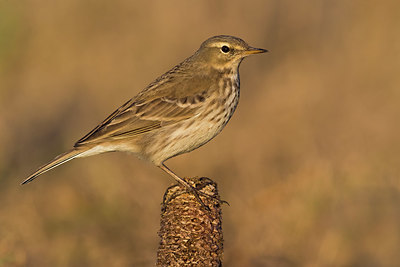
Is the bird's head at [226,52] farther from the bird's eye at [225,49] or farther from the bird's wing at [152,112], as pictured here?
the bird's wing at [152,112]

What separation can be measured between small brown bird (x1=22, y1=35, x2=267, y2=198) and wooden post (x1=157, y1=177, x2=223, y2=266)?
1.48 meters

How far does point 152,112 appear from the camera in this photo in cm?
623

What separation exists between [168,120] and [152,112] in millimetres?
163

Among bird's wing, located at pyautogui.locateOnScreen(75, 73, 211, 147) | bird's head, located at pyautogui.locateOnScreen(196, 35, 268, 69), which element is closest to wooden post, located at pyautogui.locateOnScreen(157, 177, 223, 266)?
bird's wing, located at pyautogui.locateOnScreen(75, 73, 211, 147)

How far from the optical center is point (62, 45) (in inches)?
460

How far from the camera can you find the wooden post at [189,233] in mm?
4281

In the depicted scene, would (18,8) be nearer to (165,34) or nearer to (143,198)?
(165,34)

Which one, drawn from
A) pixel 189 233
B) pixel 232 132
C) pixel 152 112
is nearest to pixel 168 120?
pixel 152 112

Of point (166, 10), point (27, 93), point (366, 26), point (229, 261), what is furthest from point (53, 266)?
point (366, 26)

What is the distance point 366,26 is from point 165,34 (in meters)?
3.36

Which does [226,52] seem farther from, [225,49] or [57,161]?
[57,161]

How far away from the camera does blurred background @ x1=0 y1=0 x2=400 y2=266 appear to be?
788 centimetres

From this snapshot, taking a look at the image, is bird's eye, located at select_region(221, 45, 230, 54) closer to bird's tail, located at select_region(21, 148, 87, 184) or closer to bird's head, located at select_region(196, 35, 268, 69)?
bird's head, located at select_region(196, 35, 268, 69)

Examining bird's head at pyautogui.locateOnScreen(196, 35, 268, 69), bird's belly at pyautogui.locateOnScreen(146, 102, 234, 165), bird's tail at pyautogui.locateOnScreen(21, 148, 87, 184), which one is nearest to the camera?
bird's tail at pyautogui.locateOnScreen(21, 148, 87, 184)
